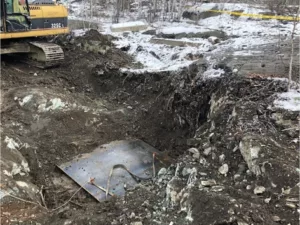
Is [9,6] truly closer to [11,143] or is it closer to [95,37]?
[95,37]

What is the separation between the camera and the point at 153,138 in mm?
8438

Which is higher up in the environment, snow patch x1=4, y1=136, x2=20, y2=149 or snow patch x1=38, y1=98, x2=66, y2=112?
snow patch x1=38, y1=98, x2=66, y2=112

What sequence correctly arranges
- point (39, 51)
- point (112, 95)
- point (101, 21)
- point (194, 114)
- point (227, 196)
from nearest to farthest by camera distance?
point (227, 196) < point (194, 114) < point (112, 95) < point (39, 51) < point (101, 21)

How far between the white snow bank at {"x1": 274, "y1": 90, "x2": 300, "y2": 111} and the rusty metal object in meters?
2.45

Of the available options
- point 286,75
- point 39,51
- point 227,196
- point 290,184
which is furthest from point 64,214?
point 39,51

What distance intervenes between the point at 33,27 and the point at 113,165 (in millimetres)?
5635

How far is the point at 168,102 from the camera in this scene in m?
8.69

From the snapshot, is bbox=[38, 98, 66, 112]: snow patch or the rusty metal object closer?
the rusty metal object

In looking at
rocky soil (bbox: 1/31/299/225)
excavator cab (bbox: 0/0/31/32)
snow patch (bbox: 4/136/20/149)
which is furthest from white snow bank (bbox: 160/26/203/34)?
snow patch (bbox: 4/136/20/149)

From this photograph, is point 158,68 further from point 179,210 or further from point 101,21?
point 101,21

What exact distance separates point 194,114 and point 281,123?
8.08 ft

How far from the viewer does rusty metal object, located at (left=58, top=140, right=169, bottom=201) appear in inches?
270

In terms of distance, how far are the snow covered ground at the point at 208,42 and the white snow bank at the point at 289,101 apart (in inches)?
81.9

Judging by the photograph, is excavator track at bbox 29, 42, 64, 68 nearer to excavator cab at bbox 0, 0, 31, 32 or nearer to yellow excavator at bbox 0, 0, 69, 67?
yellow excavator at bbox 0, 0, 69, 67
